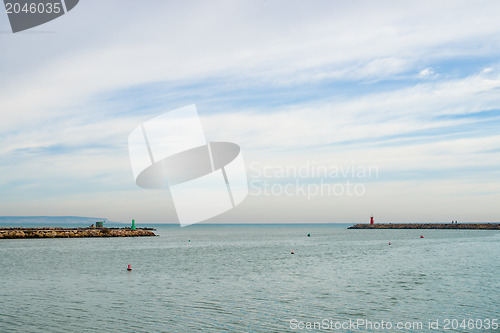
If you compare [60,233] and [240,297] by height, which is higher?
[240,297]

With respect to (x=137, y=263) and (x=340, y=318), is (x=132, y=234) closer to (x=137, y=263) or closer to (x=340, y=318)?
(x=137, y=263)

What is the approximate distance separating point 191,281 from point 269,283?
6.26 metres

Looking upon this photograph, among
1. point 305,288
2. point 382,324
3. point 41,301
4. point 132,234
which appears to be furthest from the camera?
point 132,234

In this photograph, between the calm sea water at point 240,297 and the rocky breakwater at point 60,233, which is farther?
the rocky breakwater at point 60,233

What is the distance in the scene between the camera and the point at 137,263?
4900 centimetres

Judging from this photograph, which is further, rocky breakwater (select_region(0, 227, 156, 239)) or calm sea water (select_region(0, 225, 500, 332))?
rocky breakwater (select_region(0, 227, 156, 239))

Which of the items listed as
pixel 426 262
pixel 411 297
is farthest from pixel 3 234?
pixel 411 297

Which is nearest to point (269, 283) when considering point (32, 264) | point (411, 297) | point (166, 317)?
point (411, 297)

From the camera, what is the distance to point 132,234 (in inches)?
4995

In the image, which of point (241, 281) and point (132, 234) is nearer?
point (241, 281)

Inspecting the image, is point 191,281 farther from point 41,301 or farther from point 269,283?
point 41,301

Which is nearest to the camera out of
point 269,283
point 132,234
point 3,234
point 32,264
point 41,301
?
point 41,301

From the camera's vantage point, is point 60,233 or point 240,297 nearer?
point 240,297

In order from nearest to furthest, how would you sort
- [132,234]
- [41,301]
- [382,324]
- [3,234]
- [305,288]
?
[382,324], [41,301], [305,288], [3,234], [132,234]
